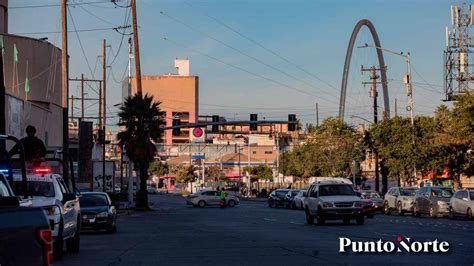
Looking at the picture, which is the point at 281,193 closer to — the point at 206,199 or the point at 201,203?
the point at 206,199

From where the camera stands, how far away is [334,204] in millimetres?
33812

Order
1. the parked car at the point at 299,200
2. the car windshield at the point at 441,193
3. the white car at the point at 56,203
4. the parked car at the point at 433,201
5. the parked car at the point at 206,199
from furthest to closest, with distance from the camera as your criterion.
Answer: the parked car at the point at 206,199, the parked car at the point at 299,200, the car windshield at the point at 441,193, the parked car at the point at 433,201, the white car at the point at 56,203

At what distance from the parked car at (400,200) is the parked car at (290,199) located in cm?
1449

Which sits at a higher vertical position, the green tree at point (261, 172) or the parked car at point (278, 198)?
the green tree at point (261, 172)

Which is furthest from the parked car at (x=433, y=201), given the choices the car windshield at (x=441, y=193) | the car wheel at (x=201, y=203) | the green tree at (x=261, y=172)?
the green tree at (x=261, y=172)

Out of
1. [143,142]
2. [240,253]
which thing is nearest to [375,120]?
[143,142]

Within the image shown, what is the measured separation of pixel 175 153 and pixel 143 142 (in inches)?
4899

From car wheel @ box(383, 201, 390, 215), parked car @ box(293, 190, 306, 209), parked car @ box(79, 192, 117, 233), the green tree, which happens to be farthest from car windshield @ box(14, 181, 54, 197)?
the green tree

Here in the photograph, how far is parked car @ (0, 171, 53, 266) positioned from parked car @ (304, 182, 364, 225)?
85.0 feet

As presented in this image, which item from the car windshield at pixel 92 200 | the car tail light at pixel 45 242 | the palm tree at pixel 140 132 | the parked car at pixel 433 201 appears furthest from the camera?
the palm tree at pixel 140 132

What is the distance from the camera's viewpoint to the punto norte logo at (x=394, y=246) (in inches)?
773

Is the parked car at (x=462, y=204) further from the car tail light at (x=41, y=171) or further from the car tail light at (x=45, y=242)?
the car tail light at (x=45, y=242)

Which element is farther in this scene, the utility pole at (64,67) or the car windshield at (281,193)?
the car windshield at (281,193)

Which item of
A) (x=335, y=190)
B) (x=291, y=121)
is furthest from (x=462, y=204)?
(x=291, y=121)
